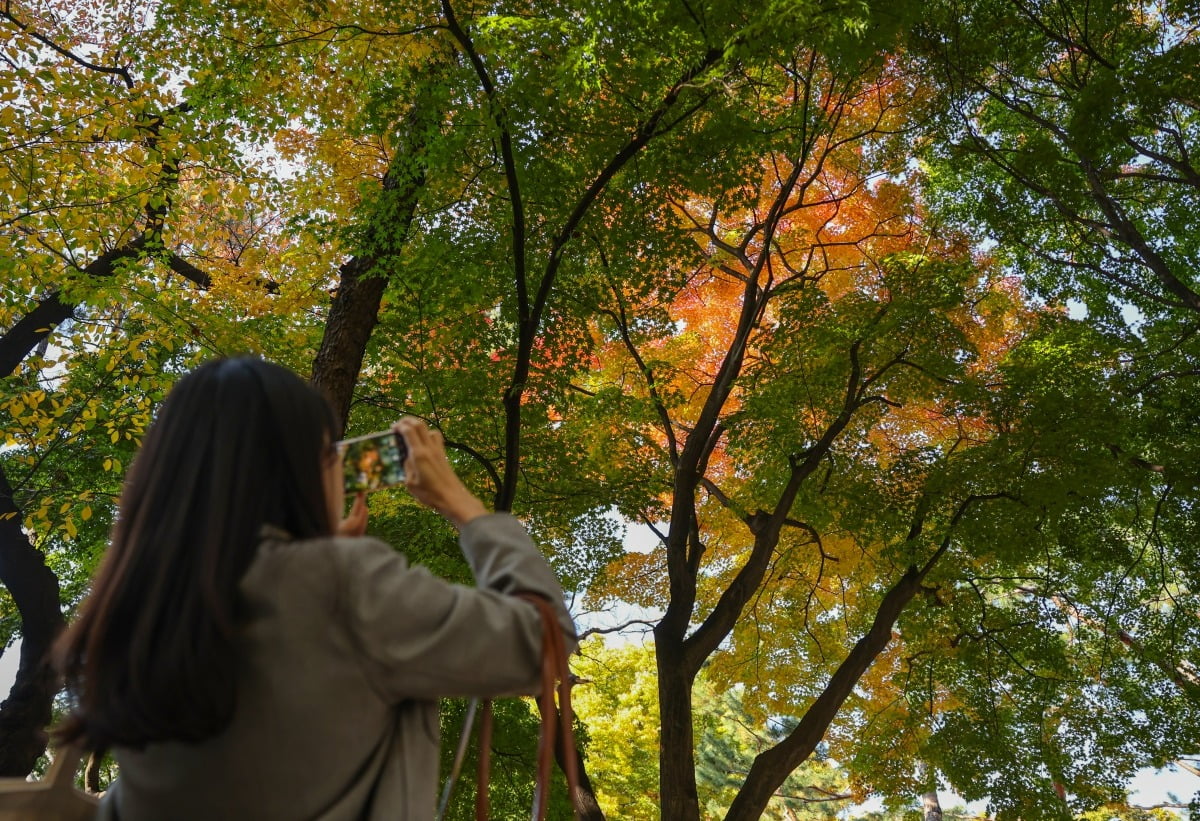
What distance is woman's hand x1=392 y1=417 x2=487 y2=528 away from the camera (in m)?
1.39

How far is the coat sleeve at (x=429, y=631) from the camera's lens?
109 cm

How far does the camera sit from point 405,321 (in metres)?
7.49

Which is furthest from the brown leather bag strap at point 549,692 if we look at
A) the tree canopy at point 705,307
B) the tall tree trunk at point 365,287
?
the tall tree trunk at point 365,287

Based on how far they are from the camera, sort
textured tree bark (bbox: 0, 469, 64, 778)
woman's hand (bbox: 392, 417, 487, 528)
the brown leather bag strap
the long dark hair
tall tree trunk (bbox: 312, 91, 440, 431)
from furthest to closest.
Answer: textured tree bark (bbox: 0, 469, 64, 778)
tall tree trunk (bbox: 312, 91, 440, 431)
woman's hand (bbox: 392, 417, 487, 528)
the brown leather bag strap
the long dark hair

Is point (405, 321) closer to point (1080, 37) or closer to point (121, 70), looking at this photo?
point (121, 70)

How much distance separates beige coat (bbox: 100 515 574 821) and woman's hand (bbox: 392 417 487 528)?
0.24 metres

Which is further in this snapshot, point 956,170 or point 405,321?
point 956,170

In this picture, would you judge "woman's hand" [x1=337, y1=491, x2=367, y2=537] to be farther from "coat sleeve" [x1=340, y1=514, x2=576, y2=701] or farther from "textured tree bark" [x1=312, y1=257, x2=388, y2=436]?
"textured tree bark" [x1=312, y1=257, x2=388, y2=436]

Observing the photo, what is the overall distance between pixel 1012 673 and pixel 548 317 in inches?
316

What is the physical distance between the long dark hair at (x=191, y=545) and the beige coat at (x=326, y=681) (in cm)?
4

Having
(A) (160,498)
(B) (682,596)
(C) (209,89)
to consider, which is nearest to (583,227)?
(C) (209,89)

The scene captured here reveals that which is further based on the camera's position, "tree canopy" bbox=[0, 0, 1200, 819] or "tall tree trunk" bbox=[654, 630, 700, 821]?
"tall tree trunk" bbox=[654, 630, 700, 821]

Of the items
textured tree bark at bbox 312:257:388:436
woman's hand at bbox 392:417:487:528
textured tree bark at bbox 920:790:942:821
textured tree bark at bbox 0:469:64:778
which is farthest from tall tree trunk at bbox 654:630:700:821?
textured tree bark at bbox 920:790:942:821

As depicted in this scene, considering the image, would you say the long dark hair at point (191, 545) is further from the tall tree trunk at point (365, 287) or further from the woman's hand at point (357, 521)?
the tall tree trunk at point (365, 287)
